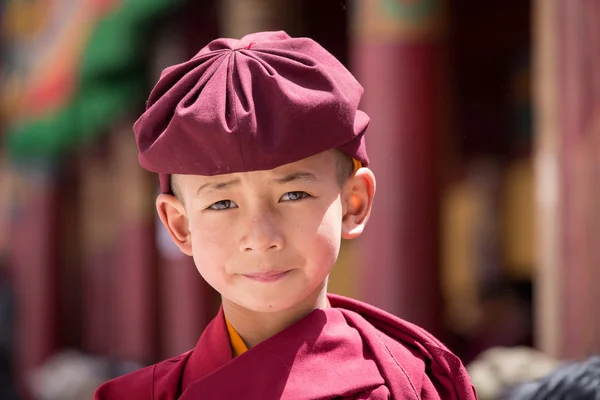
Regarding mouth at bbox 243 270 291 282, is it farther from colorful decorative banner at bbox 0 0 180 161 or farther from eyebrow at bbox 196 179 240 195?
colorful decorative banner at bbox 0 0 180 161

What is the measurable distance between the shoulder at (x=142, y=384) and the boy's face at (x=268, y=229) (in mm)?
122

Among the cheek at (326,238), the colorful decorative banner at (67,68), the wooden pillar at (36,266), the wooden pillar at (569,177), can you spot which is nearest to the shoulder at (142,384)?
the cheek at (326,238)

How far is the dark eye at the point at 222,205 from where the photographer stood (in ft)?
3.90

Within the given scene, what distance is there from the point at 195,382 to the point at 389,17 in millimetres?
2306

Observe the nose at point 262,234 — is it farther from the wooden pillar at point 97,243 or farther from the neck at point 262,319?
the wooden pillar at point 97,243

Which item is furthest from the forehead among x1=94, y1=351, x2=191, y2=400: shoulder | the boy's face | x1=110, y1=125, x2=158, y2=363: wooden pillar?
x1=110, y1=125, x2=158, y2=363: wooden pillar

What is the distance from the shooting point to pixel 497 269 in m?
7.89

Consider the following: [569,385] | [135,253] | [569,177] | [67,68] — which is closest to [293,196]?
[569,385]

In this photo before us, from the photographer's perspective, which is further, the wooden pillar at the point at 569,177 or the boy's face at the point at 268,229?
the wooden pillar at the point at 569,177

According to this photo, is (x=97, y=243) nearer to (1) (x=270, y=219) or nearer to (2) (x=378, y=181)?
(2) (x=378, y=181)

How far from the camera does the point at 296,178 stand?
1177mm

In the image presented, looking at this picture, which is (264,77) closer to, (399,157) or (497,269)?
(399,157)

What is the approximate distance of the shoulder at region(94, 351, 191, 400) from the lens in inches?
48.9

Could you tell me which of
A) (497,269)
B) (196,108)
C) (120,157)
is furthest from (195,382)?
(497,269)
